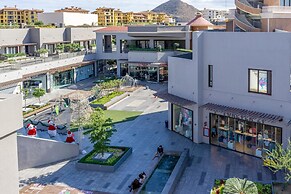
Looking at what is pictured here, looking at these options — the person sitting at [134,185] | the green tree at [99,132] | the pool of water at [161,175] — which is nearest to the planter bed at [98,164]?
the green tree at [99,132]

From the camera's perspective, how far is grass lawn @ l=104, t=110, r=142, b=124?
3747cm

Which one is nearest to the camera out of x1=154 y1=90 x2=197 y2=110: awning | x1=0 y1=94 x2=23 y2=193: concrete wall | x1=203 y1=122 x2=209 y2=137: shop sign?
x1=0 y1=94 x2=23 y2=193: concrete wall

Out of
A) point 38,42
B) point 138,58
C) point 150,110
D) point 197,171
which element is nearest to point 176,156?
point 197,171

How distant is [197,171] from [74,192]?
730 centimetres

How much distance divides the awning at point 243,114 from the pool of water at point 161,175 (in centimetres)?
421

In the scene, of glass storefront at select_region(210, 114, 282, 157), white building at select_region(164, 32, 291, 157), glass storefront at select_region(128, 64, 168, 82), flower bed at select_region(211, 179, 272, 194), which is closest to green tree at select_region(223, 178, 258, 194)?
flower bed at select_region(211, 179, 272, 194)

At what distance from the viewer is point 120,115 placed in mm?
39156

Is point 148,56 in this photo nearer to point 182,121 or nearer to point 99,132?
point 182,121

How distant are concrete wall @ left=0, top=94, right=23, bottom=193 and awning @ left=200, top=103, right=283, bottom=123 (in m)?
15.5

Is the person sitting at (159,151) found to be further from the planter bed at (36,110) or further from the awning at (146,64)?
the awning at (146,64)

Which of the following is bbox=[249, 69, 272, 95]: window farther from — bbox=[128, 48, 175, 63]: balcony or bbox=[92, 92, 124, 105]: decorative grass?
bbox=[128, 48, 175, 63]: balcony

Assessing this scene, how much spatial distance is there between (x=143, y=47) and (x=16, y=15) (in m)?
82.5

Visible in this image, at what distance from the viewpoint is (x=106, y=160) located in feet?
83.9

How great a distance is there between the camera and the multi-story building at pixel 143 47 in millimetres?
57625
